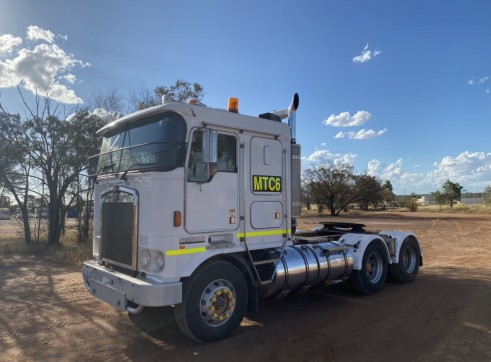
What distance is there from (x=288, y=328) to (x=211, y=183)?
2529mm

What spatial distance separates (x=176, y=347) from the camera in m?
5.30

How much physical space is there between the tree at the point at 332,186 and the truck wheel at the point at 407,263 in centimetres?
3582

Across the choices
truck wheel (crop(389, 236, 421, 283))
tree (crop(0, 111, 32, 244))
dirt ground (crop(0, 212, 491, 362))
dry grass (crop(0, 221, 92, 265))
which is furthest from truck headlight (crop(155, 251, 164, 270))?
tree (crop(0, 111, 32, 244))

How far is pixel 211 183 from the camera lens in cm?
552

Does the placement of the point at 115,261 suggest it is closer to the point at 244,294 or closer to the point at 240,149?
the point at 244,294

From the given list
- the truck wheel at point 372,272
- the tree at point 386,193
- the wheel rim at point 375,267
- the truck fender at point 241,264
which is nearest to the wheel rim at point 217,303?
the truck fender at point 241,264

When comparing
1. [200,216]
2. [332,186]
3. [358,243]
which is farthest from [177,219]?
[332,186]

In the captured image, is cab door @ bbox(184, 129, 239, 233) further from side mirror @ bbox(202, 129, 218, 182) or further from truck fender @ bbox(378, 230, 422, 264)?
truck fender @ bbox(378, 230, 422, 264)

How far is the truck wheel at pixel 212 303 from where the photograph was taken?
5.12 metres

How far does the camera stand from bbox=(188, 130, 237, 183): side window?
520 cm

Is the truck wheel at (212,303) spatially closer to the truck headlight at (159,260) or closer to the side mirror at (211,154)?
the truck headlight at (159,260)

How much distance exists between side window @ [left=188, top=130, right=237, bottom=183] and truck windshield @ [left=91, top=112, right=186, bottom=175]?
178mm

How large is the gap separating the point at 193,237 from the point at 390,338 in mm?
3101

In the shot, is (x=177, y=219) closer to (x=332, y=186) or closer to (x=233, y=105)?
(x=233, y=105)
